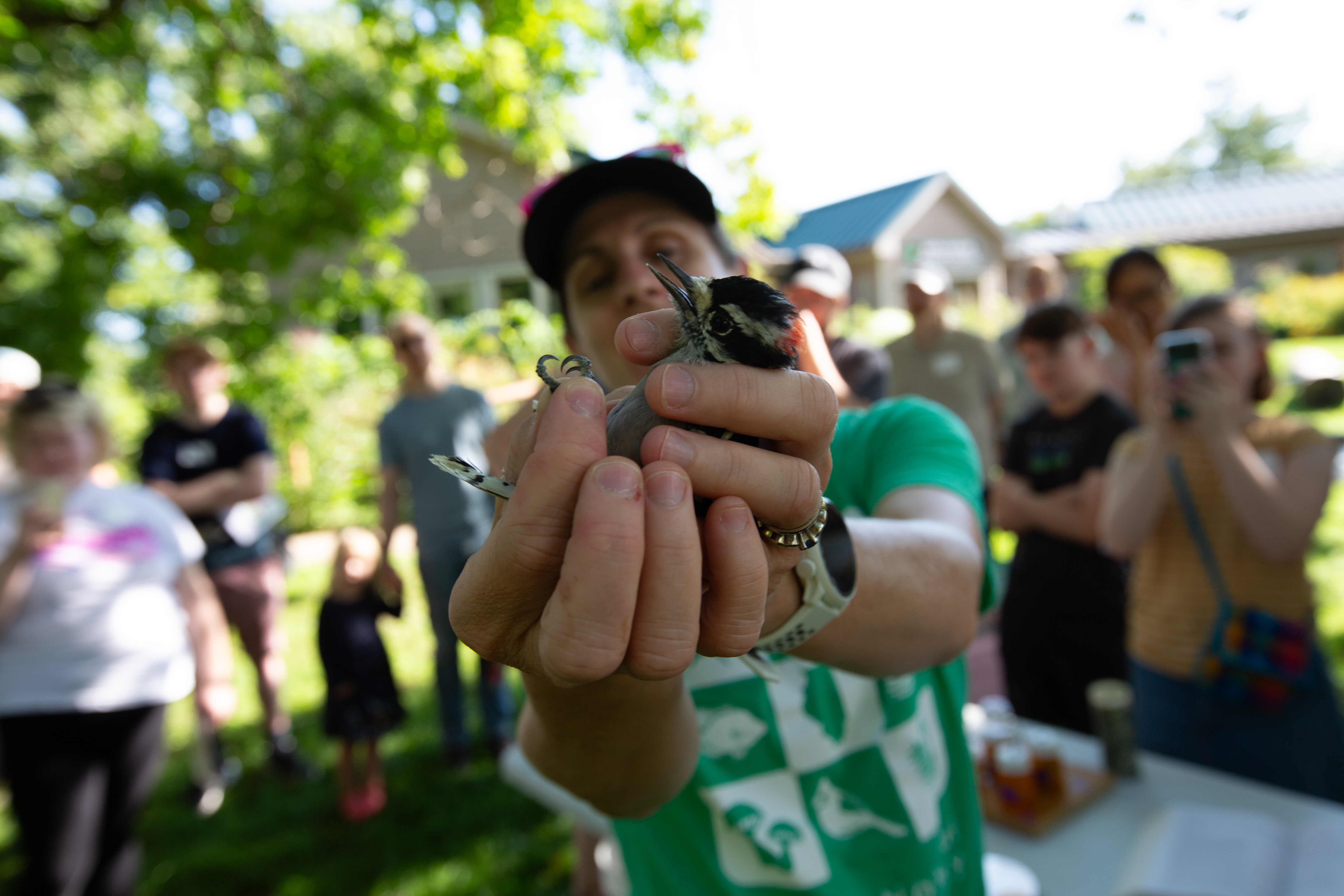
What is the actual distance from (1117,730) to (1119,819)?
0.33 metres

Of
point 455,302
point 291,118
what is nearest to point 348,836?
point 291,118

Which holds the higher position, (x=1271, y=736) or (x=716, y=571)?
(x=716, y=571)

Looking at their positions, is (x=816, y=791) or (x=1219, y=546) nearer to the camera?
(x=816, y=791)

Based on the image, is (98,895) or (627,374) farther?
(98,895)

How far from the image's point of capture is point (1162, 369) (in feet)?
10.6

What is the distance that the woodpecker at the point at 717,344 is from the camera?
3.26 feet

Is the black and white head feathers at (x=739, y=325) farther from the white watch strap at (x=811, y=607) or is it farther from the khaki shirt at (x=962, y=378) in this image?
the khaki shirt at (x=962, y=378)

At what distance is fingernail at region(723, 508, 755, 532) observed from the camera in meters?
0.90

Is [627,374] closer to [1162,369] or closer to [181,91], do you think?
[1162,369]

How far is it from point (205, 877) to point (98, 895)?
34.8 inches

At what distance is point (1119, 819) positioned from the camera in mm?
2680

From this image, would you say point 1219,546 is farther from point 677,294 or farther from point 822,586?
point 677,294

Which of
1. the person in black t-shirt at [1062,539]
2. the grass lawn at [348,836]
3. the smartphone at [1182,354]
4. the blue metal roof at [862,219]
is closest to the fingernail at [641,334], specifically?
the smartphone at [1182,354]

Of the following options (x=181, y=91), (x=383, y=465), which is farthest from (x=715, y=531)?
(x=181, y=91)
